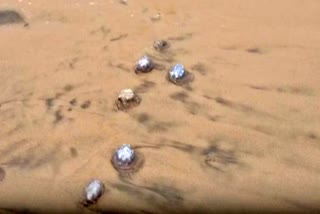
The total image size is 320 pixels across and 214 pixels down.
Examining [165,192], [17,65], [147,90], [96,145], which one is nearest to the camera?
[165,192]

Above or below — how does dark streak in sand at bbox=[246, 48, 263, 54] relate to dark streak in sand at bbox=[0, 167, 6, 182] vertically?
above

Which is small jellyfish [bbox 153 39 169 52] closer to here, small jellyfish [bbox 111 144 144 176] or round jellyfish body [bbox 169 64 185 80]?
round jellyfish body [bbox 169 64 185 80]

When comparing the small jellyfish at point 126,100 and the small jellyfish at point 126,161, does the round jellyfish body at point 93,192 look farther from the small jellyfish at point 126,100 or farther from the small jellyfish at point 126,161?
the small jellyfish at point 126,100

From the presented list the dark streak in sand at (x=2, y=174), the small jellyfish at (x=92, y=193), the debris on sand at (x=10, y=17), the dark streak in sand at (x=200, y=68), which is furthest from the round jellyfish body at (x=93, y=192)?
the debris on sand at (x=10, y=17)

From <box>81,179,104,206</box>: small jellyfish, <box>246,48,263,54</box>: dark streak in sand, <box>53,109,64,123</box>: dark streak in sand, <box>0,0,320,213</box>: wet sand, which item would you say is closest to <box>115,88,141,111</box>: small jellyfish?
<box>0,0,320,213</box>: wet sand

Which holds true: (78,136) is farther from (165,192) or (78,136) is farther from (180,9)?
(180,9)

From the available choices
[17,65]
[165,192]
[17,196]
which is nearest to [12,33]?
[17,65]
